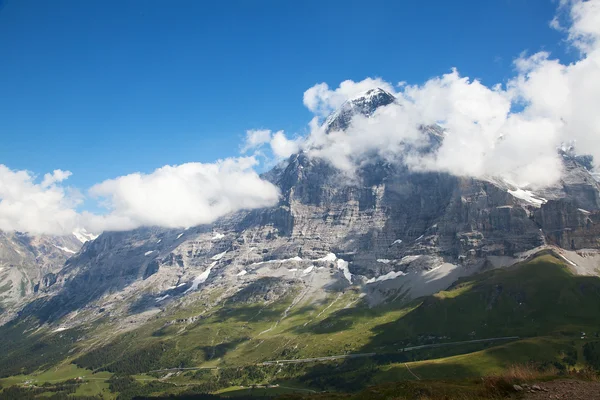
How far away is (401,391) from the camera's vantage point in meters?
79.2

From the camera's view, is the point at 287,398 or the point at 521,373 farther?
the point at 287,398

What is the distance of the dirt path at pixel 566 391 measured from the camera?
39625 millimetres

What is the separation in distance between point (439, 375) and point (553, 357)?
5427 centimetres

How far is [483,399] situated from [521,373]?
1107cm

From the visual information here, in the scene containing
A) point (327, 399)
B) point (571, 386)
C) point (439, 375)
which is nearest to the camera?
point (571, 386)

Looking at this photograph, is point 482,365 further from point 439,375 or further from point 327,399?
point 327,399

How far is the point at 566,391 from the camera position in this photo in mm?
41375

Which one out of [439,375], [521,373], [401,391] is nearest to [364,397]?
[401,391]

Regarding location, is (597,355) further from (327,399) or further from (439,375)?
(327,399)

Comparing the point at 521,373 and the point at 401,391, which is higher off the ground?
the point at 521,373

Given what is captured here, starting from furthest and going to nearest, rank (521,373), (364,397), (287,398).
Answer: (287,398), (364,397), (521,373)

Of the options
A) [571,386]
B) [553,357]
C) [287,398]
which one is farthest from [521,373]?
[553,357]

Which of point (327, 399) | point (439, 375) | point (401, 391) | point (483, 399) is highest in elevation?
point (483, 399)

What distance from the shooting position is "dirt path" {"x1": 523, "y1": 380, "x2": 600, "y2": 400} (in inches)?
1560
